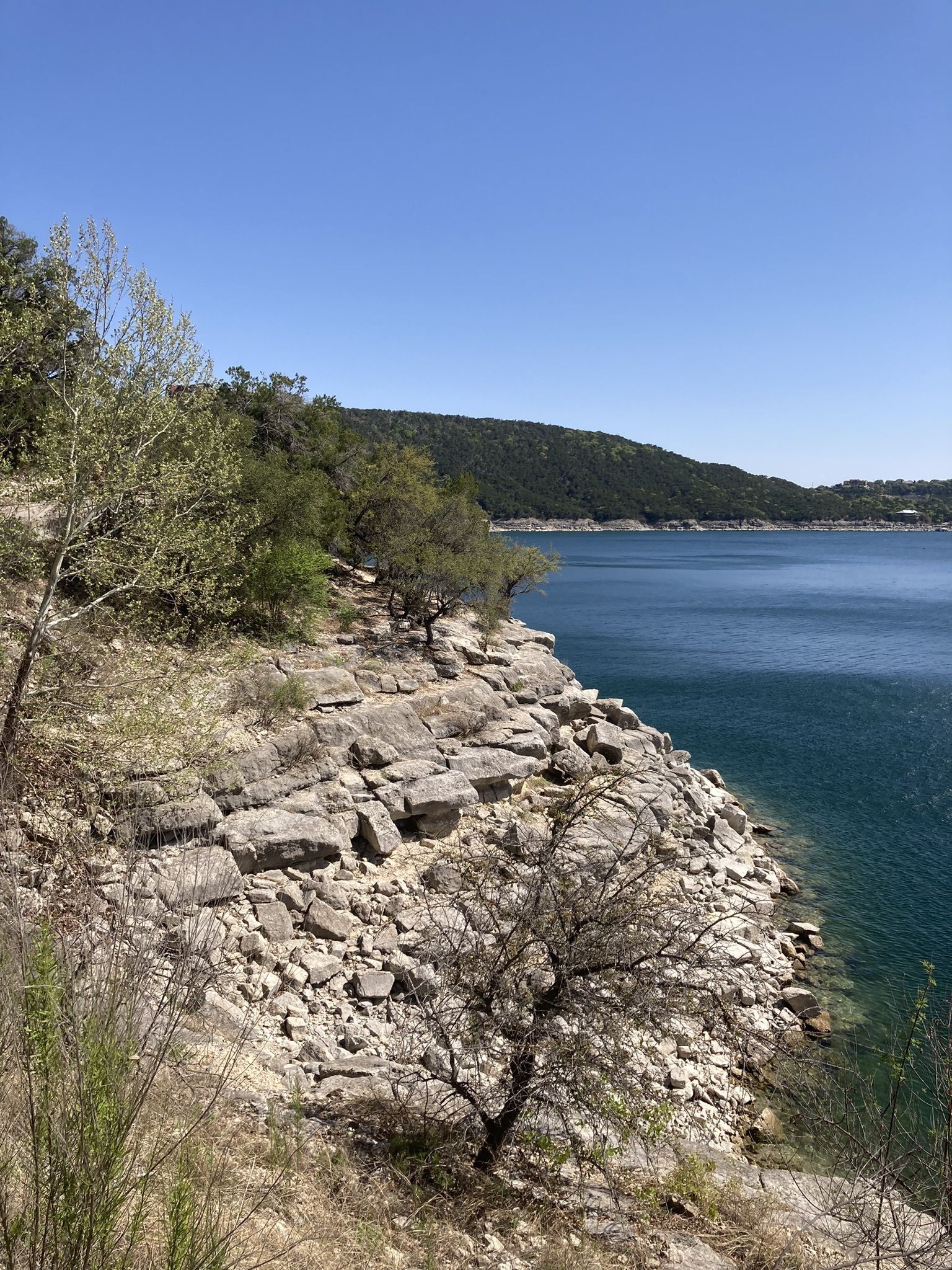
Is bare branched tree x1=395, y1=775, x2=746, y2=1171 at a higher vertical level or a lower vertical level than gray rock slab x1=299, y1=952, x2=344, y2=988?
higher

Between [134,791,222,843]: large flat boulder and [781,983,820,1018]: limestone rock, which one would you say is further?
[781,983,820,1018]: limestone rock

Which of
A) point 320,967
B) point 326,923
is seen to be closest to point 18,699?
point 326,923

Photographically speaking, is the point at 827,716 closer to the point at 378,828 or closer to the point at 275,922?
the point at 378,828

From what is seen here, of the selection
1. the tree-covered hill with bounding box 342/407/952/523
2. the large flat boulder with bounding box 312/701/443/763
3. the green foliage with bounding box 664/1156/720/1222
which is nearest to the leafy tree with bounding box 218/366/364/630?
the large flat boulder with bounding box 312/701/443/763

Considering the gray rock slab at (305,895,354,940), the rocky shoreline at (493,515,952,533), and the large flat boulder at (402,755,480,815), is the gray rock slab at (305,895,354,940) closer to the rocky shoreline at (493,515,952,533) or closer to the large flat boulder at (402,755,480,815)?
the large flat boulder at (402,755,480,815)

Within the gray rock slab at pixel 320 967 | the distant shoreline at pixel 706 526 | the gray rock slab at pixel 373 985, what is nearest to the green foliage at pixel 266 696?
the gray rock slab at pixel 320 967

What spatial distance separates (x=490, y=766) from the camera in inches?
712

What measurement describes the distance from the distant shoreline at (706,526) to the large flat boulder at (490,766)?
122 m

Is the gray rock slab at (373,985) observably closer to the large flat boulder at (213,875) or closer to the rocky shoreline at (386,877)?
the rocky shoreline at (386,877)

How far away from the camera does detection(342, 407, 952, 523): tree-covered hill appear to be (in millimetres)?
160250

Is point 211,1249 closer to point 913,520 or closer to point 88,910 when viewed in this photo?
point 88,910

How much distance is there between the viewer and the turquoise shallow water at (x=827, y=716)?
17.3 m

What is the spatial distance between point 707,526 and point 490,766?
172m

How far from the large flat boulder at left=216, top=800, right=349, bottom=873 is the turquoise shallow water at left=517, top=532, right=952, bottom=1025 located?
1025cm
